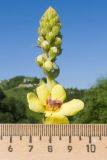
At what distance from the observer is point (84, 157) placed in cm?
335

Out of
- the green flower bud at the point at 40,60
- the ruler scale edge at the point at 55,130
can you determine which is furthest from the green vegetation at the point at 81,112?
the ruler scale edge at the point at 55,130

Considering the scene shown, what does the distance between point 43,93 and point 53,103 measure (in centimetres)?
12

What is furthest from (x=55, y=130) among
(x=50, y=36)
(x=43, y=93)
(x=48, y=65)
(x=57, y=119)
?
(x=50, y=36)

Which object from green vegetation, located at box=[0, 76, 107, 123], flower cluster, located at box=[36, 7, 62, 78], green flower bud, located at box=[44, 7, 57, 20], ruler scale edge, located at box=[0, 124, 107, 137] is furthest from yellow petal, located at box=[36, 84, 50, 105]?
green vegetation, located at box=[0, 76, 107, 123]

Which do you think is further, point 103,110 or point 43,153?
point 103,110

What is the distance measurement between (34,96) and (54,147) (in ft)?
3.90

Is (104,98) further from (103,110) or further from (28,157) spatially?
(28,157)

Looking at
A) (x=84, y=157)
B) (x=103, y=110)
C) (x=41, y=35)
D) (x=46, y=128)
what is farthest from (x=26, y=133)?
(x=103, y=110)

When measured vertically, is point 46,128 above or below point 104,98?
below

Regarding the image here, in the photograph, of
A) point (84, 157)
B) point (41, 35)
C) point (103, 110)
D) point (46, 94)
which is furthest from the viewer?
point (103, 110)

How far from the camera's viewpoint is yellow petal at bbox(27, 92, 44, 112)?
4.43 metres

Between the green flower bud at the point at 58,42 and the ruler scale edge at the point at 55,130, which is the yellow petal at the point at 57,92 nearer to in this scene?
the green flower bud at the point at 58,42

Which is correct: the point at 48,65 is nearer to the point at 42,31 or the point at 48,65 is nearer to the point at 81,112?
the point at 42,31

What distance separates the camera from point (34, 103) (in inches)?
176
